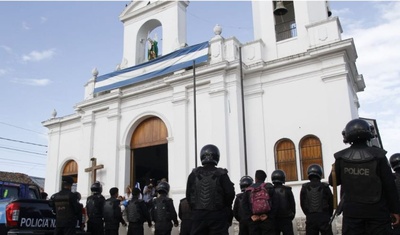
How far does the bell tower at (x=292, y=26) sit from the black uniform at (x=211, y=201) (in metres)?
10.4

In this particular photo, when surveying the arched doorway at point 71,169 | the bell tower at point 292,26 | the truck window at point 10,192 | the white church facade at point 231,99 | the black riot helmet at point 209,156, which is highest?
the bell tower at point 292,26

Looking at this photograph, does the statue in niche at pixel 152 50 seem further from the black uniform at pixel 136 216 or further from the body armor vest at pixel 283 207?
the body armor vest at pixel 283 207

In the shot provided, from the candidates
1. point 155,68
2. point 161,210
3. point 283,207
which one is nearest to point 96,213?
point 161,210

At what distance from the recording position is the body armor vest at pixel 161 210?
8969mm

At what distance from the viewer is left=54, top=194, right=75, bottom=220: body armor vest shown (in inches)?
297

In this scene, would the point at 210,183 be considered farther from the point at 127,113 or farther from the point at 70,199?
the point at 127,113

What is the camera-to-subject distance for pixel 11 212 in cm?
727

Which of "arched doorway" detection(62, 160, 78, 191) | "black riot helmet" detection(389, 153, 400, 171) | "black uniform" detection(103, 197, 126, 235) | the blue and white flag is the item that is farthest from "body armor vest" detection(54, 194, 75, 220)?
"arched doorway" detection(62, 160, 78, 191)

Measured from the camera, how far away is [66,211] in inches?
298

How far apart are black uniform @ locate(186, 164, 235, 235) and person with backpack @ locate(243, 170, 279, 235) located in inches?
35.0

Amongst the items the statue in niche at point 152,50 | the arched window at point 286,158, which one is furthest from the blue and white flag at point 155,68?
the arched window at point 286,158

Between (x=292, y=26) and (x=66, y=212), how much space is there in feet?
41.0

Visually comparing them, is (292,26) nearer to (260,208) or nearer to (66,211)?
(260,208)

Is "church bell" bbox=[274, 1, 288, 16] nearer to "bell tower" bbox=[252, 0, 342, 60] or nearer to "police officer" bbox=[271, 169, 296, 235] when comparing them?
"bell tower" bbox=[252, 0, 342, 60]
